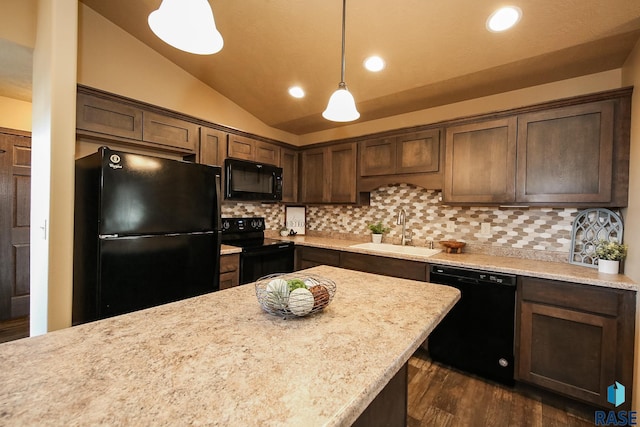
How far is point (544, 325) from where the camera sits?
1935 mm

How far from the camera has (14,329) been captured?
288 centimetres

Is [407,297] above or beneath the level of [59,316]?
above

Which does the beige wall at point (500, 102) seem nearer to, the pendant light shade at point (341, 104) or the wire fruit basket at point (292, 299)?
the pendant light shade at point (341, 104)

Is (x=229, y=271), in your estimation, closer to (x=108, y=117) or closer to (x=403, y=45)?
(x=108, y=117)

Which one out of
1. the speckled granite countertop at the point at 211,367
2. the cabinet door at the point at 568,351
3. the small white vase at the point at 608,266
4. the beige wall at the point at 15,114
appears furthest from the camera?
the beige wall at the point at 15,114

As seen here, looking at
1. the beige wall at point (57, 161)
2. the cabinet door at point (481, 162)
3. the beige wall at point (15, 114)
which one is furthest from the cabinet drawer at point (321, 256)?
the beige wall at point (15, 114)

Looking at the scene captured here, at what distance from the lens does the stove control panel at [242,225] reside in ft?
10.6

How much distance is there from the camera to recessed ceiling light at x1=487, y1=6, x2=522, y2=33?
5.76 ft

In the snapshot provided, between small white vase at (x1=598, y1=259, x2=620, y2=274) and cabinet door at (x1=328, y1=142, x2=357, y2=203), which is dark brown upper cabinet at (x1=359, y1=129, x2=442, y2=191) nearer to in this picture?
cabinet door at (x1=328, y1=142, x2=357, y2=203)

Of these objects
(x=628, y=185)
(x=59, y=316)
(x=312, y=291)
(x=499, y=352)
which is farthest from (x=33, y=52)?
(x=628, y=185)

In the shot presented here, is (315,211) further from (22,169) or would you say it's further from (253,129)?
(22,169)

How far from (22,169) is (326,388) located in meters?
4.18

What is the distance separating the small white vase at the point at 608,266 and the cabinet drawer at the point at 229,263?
2.84 meters

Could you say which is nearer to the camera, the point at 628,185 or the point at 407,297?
the point at 407,297
